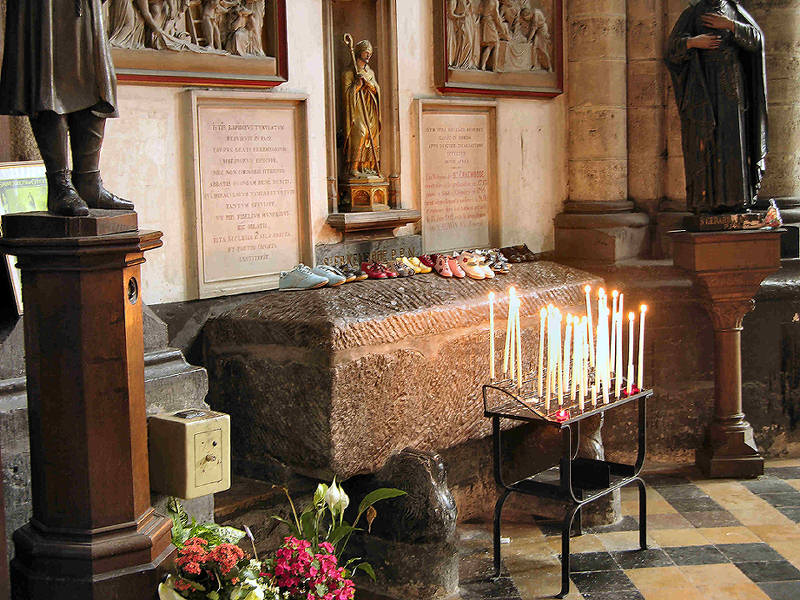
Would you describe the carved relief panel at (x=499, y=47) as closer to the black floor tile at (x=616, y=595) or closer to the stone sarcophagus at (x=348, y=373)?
the stone sarcophagus at (x=348, y=373)

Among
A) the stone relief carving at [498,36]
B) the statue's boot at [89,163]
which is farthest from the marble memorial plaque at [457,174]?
the statue's boot at [89,163]

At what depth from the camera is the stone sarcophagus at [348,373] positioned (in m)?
4.45

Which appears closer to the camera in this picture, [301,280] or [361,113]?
[301,280]

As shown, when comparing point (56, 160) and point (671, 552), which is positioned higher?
point (56, 160)

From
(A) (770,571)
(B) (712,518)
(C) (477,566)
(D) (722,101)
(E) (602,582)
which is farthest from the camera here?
(D) (722,101)

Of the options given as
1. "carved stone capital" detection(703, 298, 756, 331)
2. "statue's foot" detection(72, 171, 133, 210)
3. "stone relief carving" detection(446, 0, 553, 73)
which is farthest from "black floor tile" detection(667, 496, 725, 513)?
"statue's foot" detection(72, 171, 133, 210)

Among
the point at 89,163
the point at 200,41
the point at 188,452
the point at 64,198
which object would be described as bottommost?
the point at 188,452

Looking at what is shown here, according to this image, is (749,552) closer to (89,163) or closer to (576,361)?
(576,361)

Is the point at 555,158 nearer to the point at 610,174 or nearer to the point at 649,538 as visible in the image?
the point at 610,174

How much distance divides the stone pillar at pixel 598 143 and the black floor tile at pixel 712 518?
185 cm

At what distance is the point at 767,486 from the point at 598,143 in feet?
7.76

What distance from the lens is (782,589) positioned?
4527mm

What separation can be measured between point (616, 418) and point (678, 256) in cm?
105

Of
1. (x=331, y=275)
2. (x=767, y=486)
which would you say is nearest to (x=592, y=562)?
(x=767, y=486)
